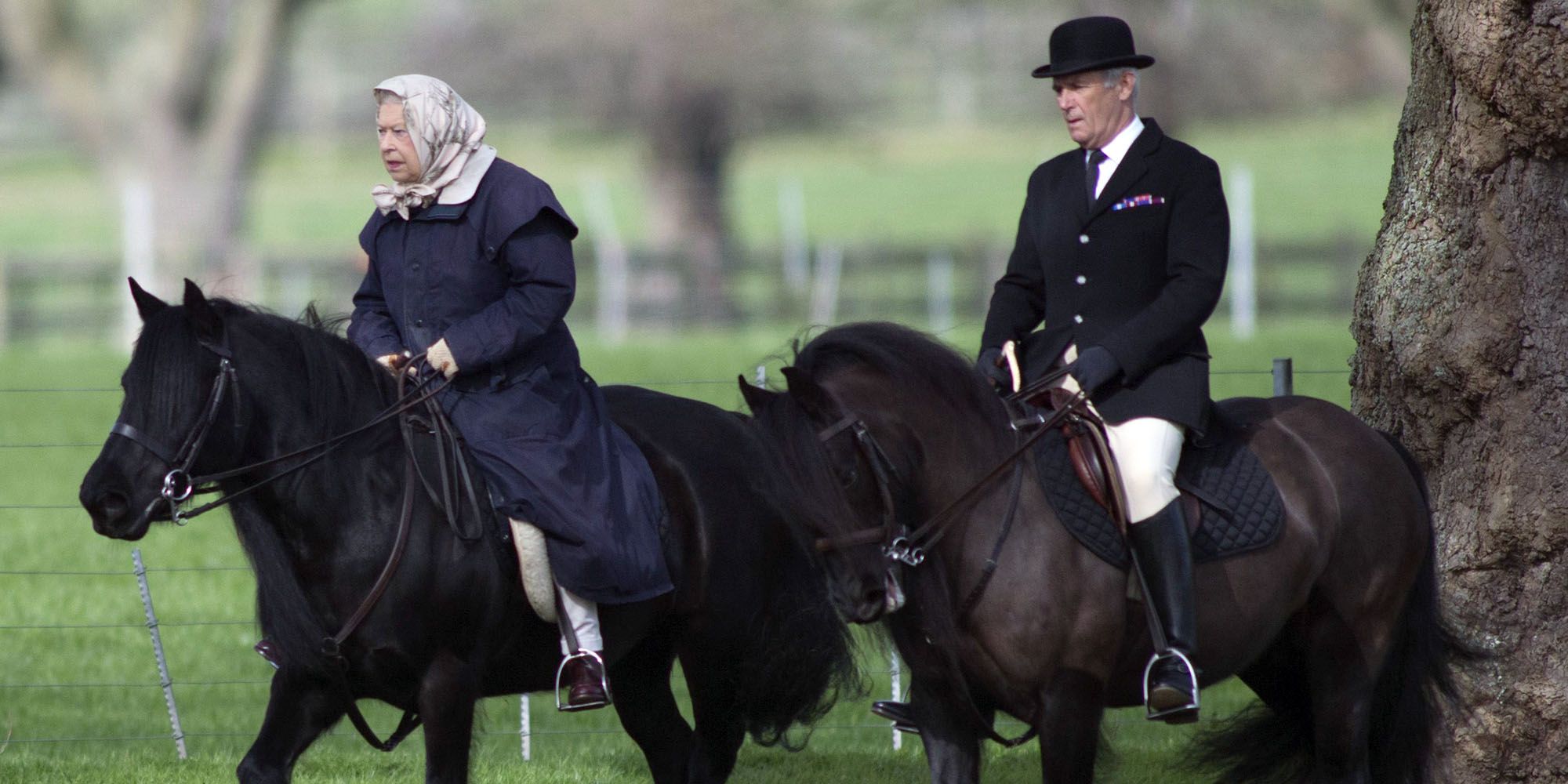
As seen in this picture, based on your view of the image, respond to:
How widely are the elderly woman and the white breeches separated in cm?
134

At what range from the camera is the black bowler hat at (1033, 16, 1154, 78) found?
4.91 m

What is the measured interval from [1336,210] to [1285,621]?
32.6m

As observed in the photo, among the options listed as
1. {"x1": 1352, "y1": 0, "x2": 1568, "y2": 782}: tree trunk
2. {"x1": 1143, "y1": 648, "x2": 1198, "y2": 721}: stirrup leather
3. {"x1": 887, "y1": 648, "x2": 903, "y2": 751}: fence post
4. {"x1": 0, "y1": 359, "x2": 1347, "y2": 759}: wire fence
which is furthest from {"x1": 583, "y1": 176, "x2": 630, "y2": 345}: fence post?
{"x1": 1143, "y1": 648, "x2": 1198, "y2": 721}: stirrup leather

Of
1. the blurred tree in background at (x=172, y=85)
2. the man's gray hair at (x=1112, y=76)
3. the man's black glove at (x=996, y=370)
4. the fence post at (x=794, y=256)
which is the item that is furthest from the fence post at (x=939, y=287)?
the man's gray hair at (x=1112, y=76)

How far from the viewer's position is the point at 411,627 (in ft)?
15.9

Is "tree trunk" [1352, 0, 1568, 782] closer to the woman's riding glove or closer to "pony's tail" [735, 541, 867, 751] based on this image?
"pony's tail" [735, 541, 867, 751]

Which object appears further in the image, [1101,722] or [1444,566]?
[1444,566]

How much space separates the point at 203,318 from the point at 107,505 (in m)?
0.53

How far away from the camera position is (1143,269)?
16.6 feet

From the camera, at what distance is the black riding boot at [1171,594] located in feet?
15.8

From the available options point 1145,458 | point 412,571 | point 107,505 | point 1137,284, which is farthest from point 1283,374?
point 107,505

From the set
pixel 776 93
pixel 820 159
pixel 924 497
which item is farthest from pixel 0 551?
pixel 820 159

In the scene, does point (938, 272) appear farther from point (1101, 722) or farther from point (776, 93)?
point (1101, 722)

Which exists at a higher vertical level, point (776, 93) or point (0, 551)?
point (776, 93)
